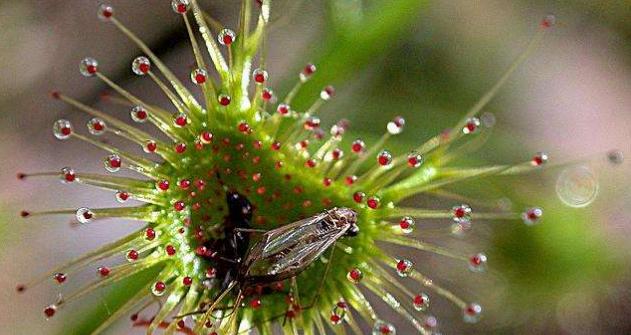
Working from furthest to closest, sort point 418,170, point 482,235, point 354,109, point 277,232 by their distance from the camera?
point 354,109 → point 482,235 → point 418,170 → point 277,232

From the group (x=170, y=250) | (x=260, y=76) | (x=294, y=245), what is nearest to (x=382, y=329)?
(x=294, y=245)

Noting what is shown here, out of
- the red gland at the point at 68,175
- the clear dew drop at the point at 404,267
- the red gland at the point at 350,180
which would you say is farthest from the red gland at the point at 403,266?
the red gland at the point at 68,175

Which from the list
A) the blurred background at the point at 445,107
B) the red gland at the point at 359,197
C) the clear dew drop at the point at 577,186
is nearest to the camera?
the red gland at the point at 359,197

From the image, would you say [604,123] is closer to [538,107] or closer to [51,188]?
[538,107]

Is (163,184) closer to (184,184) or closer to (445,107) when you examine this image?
(184,184)

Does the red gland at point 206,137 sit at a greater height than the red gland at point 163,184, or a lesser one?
greater

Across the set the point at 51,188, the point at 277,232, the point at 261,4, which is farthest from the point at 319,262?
the point at 51,188

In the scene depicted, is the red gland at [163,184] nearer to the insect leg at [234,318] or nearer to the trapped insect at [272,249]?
the trapped insect at [272,249]
